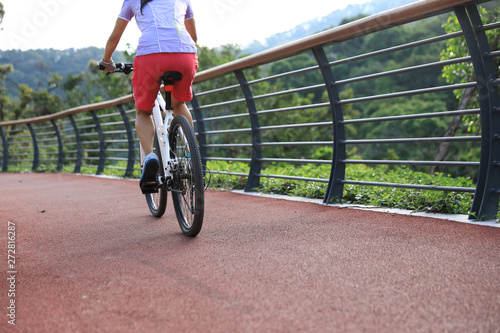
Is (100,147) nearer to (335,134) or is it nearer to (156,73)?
(335,134)

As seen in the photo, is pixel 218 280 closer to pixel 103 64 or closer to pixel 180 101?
pixel 180 101

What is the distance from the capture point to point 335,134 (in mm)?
4211

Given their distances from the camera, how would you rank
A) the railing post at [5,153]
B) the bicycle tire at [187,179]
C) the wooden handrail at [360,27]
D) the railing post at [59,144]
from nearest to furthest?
the bicycle tire at [187,179] < the wooden handrail at [360,27] < the railing post at [59,144] < the railing post at [5,153]

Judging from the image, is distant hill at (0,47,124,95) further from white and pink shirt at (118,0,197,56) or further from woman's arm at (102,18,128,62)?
white and pink shirt at (118,0,197,56)

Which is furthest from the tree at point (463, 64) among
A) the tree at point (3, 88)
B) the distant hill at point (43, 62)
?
the tree at point (3, 88)

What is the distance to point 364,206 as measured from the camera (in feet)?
12.7

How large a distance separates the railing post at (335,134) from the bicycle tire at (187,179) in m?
1.44

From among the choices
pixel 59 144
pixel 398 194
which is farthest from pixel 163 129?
pixel 59 144

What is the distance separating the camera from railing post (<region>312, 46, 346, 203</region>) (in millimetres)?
4156

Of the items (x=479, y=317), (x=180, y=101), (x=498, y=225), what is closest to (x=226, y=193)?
(x=180, y=101)

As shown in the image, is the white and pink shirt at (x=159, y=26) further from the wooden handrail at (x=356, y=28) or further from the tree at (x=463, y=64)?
the tree at (x=463, y=64)

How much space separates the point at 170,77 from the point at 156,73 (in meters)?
0.10

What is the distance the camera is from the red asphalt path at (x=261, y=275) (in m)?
1.71

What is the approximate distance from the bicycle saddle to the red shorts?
26 millimetres
